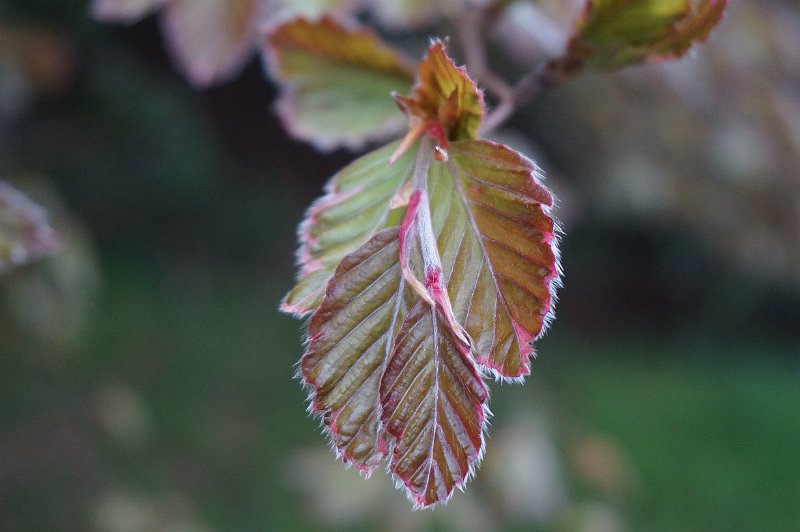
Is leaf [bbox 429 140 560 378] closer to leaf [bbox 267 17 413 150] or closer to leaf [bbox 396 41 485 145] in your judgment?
leaf [bbox 396 41 485 145]

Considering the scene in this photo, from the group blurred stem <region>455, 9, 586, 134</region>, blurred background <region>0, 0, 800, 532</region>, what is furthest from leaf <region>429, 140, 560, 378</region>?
blurred background <region>0, 0, 800, 532</region>

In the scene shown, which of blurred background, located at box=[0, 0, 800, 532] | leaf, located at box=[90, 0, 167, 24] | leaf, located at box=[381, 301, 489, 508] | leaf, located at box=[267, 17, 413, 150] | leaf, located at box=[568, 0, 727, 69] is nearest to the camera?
leaf, located at box=[381, 301, 489, 508]

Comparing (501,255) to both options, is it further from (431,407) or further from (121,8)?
(121,8)

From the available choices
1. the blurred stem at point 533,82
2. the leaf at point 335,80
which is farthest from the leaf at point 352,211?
the leaf at point 335,80

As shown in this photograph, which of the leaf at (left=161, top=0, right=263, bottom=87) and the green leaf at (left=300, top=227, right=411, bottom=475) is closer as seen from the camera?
the green leaf at (left=300, top=227, right=411, bottom=475)

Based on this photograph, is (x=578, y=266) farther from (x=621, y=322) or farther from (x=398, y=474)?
(x=398, y=474)
